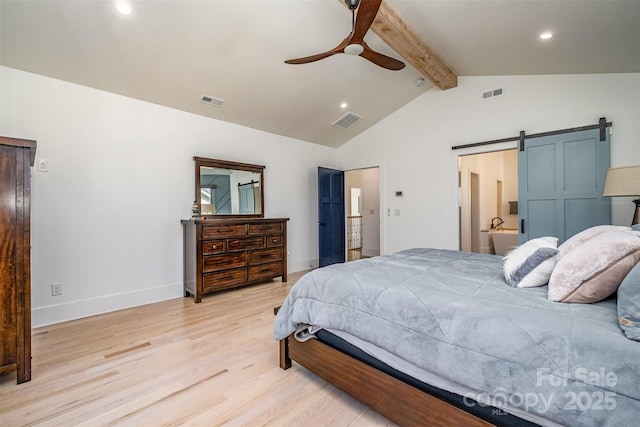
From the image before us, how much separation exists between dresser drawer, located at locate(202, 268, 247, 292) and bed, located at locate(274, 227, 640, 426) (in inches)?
79.2

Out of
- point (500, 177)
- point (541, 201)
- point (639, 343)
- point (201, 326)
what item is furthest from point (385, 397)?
point (500, 177)

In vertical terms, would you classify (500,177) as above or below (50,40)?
below

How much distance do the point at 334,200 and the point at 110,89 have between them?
3.85 metres

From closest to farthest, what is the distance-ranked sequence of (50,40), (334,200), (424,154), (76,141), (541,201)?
(50,40)
(76,141)
(541,201)
(424,154)
(334,200)

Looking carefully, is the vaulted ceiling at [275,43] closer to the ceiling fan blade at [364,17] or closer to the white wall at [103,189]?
the white wall at [103,189]

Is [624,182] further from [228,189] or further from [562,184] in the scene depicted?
[228,189]

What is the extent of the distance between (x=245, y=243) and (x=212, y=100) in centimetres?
196

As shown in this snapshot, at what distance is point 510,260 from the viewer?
169cm

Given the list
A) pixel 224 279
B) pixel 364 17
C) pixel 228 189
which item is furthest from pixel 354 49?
pixel 224 279

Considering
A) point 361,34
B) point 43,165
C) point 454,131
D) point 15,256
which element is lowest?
point 15,256

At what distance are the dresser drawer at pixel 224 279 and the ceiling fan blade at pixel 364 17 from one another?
3.05 meters

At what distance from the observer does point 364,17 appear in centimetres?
198

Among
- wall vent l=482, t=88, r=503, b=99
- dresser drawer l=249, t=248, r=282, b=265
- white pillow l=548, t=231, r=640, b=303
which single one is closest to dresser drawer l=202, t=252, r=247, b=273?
dresser drawer l=249, t=248, r=282, b=265

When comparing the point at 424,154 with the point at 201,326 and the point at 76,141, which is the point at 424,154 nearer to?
the point at 201,326
